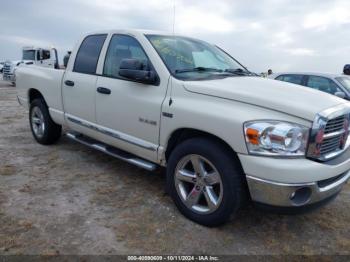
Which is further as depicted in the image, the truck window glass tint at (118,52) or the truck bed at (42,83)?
the truck bed at (42,83)

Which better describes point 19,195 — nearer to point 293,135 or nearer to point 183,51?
point 183,51

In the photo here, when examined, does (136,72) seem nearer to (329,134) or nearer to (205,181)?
(205,181)

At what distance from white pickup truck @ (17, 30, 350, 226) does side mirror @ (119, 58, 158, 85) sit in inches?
0.4

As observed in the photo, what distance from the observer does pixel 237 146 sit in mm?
2744

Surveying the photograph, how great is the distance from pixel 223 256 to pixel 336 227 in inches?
51.9

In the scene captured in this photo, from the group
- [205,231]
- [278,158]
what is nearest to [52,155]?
[205,231]

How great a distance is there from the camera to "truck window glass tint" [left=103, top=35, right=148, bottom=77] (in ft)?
12.8

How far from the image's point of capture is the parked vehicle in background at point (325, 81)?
7.88 metres

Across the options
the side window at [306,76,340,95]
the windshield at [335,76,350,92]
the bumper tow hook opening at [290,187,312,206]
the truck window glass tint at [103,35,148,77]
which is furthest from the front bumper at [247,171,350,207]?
the windshield at [335,76,350,92]

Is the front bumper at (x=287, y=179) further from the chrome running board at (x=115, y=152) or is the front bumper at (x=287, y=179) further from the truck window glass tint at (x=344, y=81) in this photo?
the truck window glass tint at (x=344, y=81)

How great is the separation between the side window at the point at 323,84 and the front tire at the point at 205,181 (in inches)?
238

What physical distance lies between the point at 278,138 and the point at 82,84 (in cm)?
276

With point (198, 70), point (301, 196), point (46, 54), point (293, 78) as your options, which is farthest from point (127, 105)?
point (46, 54)

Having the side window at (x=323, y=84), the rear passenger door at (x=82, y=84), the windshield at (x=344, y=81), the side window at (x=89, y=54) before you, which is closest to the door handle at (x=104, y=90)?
the rear passenger door at (x=82, y=84)
